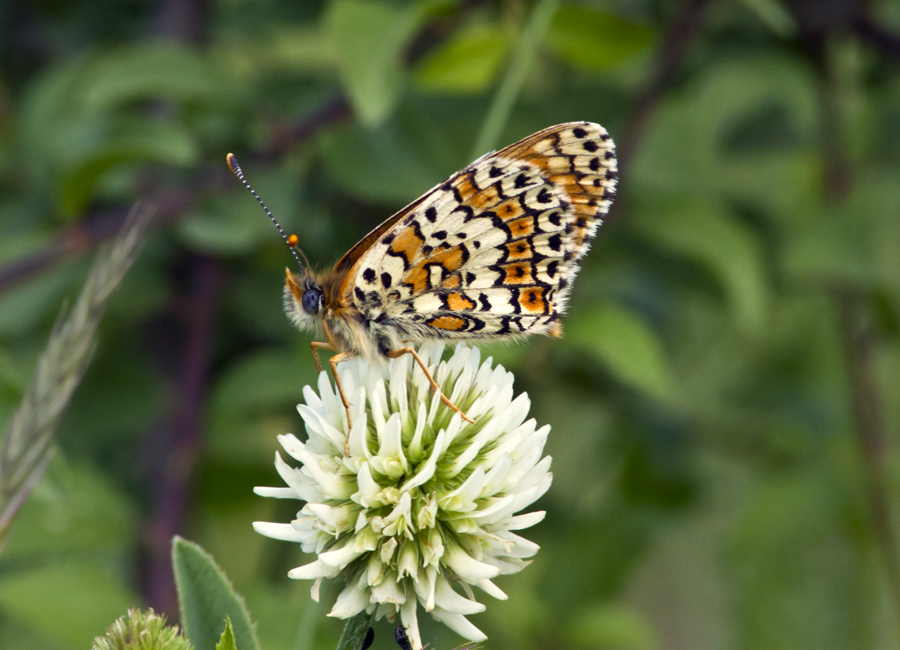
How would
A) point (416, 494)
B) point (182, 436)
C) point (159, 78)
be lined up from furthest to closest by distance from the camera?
point (182, 436) < point (159, 78) < point (416, 494)

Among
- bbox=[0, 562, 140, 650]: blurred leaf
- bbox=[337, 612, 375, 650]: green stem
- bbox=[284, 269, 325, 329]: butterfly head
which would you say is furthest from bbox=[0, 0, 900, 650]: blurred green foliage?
bbox=[337, 612, 375, 650]: green stem

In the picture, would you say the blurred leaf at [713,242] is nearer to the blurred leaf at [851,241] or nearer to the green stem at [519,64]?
the blurred leaf at [851,241]

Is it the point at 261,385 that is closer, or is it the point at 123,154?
the point at 123,154

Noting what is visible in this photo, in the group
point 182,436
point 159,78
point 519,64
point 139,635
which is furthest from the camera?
point 182,436

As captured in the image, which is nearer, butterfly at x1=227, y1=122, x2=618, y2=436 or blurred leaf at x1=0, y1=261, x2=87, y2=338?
butterfly at x1=227, y1=122, x2=618, y2=436

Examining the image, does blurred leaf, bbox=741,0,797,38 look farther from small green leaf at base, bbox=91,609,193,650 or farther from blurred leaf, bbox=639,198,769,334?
small green leaf at base, bbox=91,609,193,650

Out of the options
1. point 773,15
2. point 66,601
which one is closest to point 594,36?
point 773,15

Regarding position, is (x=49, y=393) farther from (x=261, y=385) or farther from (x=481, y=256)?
(x=261, y=385)
